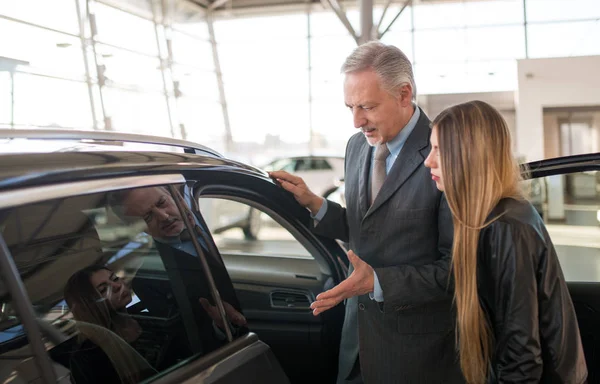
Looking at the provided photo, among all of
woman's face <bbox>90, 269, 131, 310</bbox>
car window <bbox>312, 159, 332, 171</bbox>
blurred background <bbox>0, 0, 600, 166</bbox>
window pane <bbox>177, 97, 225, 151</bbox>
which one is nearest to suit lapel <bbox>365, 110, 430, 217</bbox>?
woman's face <bbox>90, 269, 131, 310</bbox>

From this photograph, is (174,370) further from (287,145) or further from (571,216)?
(287,145)

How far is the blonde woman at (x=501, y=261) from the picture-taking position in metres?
1.33

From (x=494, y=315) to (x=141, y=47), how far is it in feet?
Answer: 40.9

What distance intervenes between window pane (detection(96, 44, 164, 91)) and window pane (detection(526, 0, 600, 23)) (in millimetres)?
9117

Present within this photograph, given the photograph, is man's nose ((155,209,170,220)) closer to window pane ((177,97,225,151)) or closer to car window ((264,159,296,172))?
car window ((264,159,296,172))

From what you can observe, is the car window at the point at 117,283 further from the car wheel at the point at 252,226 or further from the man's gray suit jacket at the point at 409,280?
the car wheel at the point at 252,226

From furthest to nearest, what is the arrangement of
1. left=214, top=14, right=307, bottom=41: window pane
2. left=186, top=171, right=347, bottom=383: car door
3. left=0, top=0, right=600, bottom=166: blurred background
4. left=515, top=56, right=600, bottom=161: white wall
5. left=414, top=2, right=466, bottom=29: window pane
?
left=214, top=14, right=307, bottom=41: window pane, left=414, top=2, right=466, bottom=29: window pane, left=515, top=56, right=600, bottom=161: white wall, left=0, top=0, right=600, bottom=166: blurred background, left=186, top=171, right=347, bottom=383: car door

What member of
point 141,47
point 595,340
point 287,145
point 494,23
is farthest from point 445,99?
point 595,340

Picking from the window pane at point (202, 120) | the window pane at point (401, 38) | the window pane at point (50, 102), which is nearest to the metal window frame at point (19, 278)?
Answer: the window pane at point (50, 102)

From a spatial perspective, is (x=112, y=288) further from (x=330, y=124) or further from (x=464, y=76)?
(x=330, y=124)

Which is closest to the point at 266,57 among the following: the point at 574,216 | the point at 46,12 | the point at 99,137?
the point at 46,12

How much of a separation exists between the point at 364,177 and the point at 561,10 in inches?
557

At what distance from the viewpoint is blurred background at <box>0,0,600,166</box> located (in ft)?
33.5

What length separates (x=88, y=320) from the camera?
1100 mm
